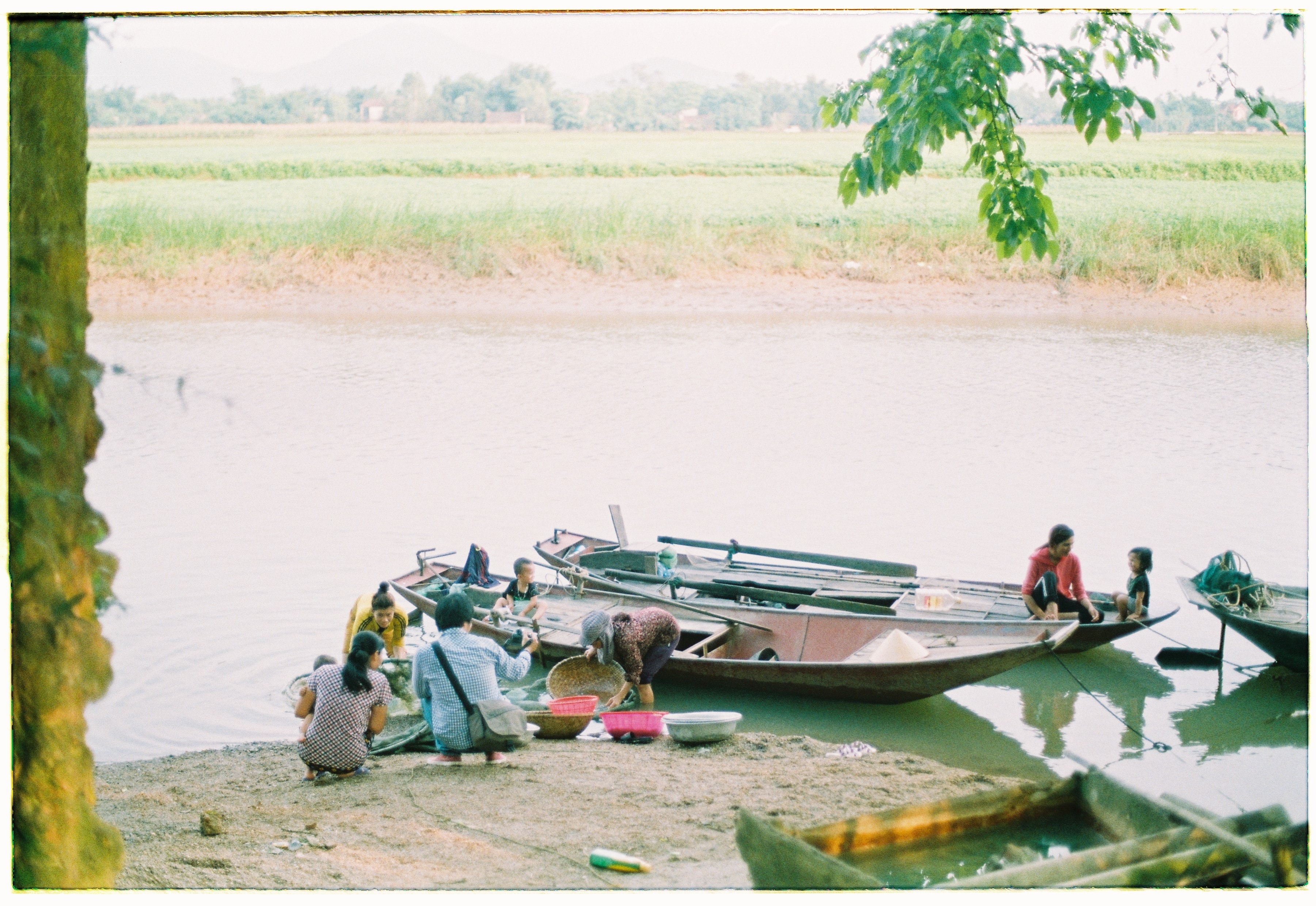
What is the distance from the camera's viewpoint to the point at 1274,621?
7.66m

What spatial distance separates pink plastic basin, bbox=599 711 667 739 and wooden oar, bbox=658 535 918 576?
3038 mm

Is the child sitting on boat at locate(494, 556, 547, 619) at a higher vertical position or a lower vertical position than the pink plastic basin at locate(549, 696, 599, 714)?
higher

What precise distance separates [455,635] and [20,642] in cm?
244

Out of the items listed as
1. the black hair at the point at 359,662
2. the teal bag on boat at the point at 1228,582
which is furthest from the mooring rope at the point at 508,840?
the teal bag on boat at the point at 1228,582

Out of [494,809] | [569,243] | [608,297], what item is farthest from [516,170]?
[494,809]

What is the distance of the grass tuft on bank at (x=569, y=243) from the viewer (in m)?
24.7

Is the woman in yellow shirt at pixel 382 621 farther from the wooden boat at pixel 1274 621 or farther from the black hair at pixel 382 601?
the wooden boat at pixel 1274 621

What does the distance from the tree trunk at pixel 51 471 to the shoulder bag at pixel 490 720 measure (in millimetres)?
2293

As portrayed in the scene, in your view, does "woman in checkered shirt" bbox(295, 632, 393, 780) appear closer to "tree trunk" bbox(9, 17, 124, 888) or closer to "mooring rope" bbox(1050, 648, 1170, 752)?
"tree trunk" bbox(9, 17, 124, 888)

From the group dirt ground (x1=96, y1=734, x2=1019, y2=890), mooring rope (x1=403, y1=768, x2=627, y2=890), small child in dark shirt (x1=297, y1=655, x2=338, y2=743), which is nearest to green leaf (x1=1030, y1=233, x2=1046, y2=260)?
dirt ground (x1=96, y1=734, x2=1019, y2=890)

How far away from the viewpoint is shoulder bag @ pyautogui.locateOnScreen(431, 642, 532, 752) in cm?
585

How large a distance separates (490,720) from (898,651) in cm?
255

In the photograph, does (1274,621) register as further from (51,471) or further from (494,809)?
(51,471)

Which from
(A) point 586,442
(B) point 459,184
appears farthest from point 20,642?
(B) point 459,184
